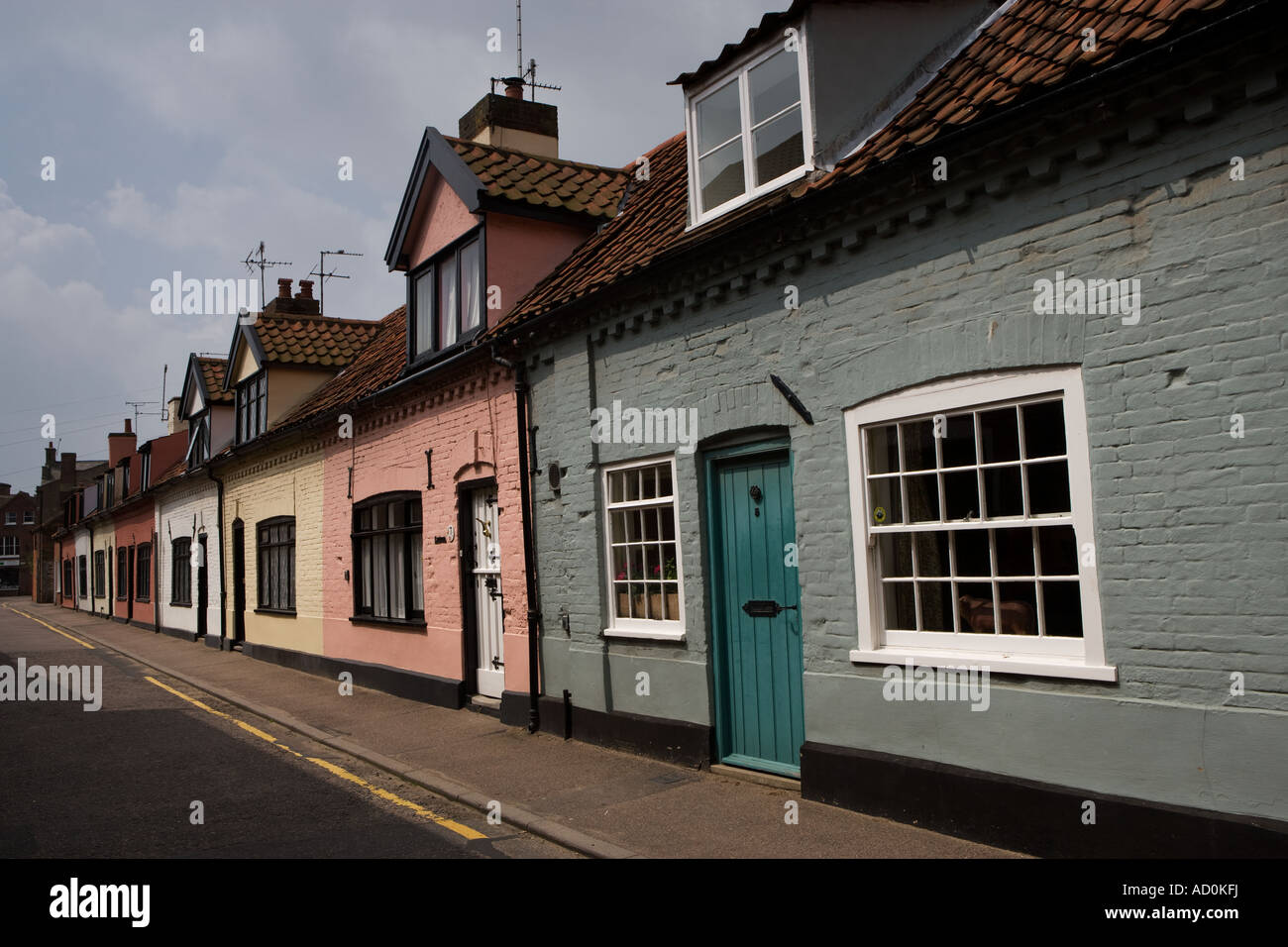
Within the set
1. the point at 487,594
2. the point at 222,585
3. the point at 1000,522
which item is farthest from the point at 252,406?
the point at 1000,522

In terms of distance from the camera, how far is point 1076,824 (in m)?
5.34

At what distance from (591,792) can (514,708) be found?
3.16 m

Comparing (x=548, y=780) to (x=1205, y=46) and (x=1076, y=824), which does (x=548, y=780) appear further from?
(x=1205, y=46)

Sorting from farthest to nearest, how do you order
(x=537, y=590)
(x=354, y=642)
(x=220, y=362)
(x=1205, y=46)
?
(x=220, y=362), (x=354, y=642), (x=537, y=590), (x=1205, y=46)

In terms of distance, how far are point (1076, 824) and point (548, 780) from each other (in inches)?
166

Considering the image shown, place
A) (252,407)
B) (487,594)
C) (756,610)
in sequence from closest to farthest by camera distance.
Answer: (756,610) < (487,594) < (252,407)

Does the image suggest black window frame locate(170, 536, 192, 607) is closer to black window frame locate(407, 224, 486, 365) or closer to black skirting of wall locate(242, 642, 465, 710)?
black skirting of wall locate(242, 642, 465, 710)

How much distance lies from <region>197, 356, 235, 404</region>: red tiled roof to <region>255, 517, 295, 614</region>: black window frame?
5668 millimetres

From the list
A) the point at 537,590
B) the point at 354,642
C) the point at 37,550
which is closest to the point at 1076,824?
the point at 537,590

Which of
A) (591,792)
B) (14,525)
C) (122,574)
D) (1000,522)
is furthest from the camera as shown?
(14,525)

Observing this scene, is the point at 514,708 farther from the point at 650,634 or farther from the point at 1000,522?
the point at 1000,522

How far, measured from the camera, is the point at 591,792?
7539 millimetres

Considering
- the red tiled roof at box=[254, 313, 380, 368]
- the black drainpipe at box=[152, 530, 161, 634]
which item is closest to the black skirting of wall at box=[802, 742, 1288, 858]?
the red tiled roof at box=[254, 313, 380, 368]

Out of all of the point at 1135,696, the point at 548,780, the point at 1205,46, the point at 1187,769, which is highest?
the point at 1205,46
